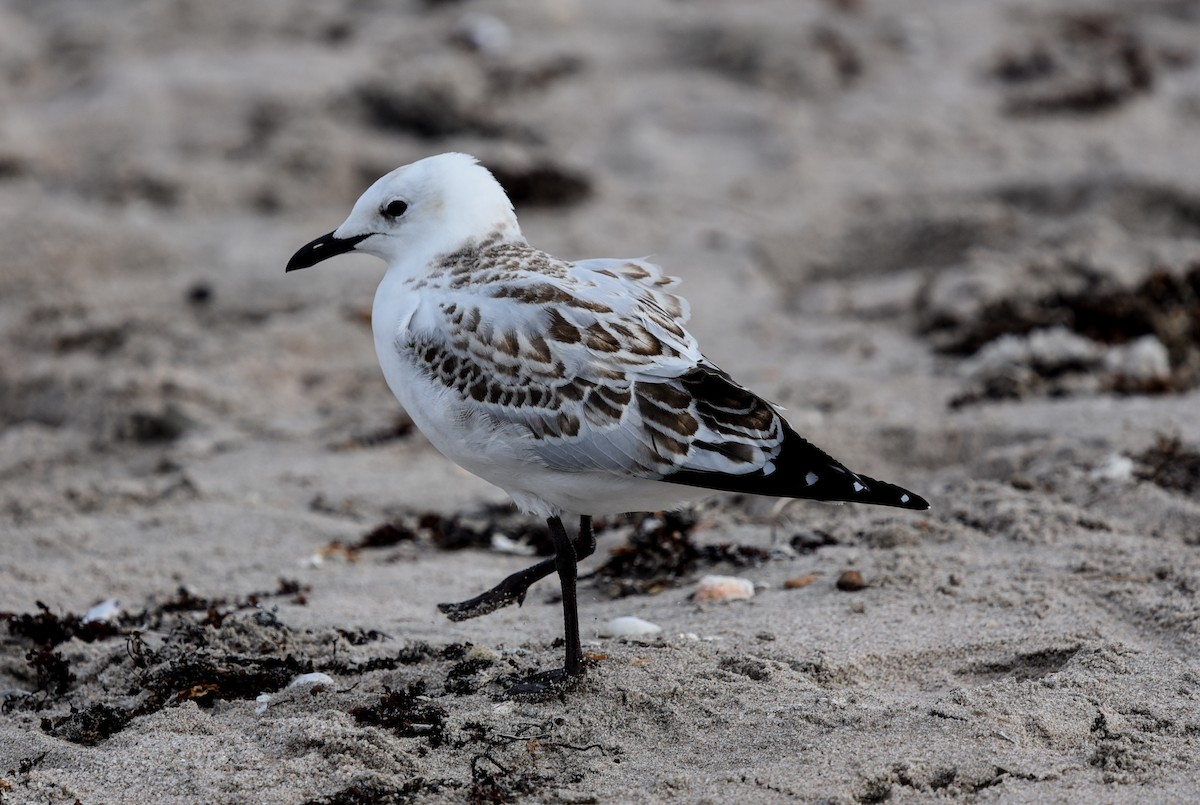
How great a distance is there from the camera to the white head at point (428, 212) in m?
4.18

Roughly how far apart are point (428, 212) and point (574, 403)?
2.75ft

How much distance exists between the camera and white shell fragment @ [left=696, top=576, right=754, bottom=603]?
178 inches

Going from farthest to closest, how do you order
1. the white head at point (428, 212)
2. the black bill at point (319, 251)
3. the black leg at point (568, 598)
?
the black bill at point (319, 251)
the white head at point (428, 212)
the black leg at point (568, 598)

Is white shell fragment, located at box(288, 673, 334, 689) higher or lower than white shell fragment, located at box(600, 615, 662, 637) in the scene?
lower

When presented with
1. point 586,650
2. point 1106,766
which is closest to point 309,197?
point 586,650

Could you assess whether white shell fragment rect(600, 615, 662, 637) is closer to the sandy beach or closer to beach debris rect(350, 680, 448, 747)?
the sandy beach

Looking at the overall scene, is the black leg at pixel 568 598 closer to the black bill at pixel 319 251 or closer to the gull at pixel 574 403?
the gull at pixel 574 403

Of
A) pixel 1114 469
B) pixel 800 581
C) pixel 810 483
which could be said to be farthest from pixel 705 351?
pixel 810 483

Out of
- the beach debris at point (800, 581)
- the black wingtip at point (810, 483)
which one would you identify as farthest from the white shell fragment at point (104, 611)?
the beach debris at point (800, 581)

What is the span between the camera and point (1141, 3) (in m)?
12.1

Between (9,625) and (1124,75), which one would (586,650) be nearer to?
(9,625)

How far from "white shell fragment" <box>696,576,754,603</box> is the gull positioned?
0.70 meters

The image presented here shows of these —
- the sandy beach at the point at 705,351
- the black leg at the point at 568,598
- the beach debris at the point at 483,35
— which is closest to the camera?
the sandy beach at the point at 705,351

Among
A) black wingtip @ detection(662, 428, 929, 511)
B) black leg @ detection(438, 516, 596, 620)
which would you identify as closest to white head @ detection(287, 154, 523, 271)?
black leg @ detection(438, 516, 596, 620)
